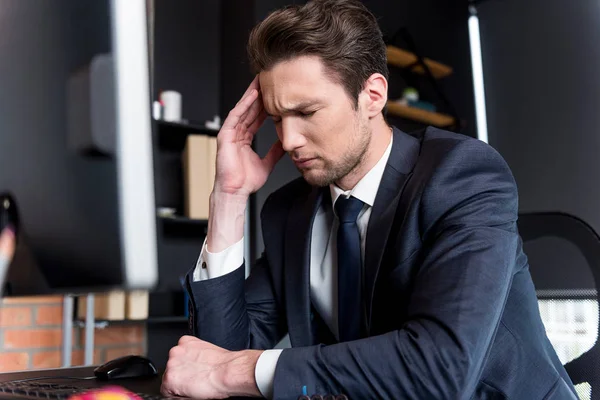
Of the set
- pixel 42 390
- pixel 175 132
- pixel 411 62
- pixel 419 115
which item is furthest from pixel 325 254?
pixel 411 62

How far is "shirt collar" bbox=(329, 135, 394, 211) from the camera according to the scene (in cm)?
112

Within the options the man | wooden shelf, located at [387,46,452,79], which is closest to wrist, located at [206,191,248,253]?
the man

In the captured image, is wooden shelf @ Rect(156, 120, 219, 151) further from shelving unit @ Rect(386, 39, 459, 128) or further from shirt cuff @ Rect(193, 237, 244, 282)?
shirt cuff @ Rect(193, 237, 244, 282)

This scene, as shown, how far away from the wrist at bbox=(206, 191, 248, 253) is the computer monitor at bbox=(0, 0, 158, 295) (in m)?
0.45

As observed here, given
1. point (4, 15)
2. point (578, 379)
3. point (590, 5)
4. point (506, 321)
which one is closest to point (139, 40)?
point (4, 15)

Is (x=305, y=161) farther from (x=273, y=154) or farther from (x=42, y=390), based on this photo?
(x=42, y=390)

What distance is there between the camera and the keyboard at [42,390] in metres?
0.66

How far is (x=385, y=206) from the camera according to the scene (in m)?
1.04

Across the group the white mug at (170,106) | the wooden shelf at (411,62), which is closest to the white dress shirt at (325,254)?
the white mug at (170,106)

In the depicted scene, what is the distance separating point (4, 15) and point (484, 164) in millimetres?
708

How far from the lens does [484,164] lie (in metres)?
0.98

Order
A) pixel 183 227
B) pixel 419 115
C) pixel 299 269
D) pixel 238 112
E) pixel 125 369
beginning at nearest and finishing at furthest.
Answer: pixel 125 369 < pixel 299 269 < pixel 238 112 < pixel 183 227 < pixel 419 115

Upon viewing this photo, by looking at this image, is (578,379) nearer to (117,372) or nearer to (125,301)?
(117,372)

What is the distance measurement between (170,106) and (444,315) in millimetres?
1993
